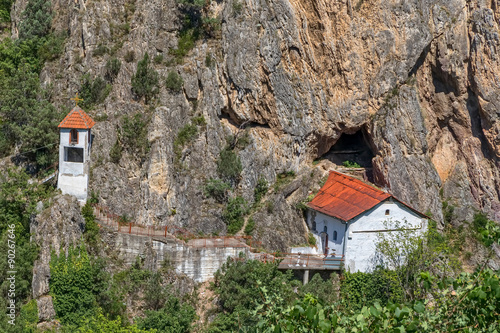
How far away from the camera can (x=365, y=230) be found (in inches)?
1420

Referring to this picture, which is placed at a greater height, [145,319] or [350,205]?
[350,205]

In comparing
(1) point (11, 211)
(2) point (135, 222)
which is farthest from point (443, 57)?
(1) point (11, 211)

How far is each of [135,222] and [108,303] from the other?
16.6 ft

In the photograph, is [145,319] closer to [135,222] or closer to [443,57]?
[135,222]

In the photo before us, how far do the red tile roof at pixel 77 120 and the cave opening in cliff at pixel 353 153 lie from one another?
15.5 meters

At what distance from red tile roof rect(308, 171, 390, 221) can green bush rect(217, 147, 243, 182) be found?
16.0 feet

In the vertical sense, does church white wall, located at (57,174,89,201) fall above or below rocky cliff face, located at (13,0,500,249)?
below

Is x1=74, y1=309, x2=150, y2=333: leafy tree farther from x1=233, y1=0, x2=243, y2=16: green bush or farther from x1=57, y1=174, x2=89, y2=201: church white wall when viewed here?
x1=233, y1=0, x2=243, y2=16: green bush

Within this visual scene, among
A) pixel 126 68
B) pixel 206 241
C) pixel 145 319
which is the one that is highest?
pixel 126 68

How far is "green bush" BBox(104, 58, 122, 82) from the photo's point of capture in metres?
39.1

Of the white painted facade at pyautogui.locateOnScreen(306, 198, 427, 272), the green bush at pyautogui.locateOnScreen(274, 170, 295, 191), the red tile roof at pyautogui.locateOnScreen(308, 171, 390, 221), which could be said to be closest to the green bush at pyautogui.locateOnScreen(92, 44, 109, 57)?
the green bush at pyautogui.locateOnScreen(274, 170, 295, 191)

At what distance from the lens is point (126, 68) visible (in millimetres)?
39156

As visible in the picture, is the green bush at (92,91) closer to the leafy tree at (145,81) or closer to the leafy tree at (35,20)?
the leafy tree at (145,81)

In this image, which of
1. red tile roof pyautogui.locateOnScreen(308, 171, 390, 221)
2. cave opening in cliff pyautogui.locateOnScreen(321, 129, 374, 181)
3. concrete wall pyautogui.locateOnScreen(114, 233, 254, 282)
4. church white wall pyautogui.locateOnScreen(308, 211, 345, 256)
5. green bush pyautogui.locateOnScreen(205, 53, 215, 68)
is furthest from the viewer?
cave opening in cliff pyautogui.locateOnScreen(321, 129, 374, 181)
